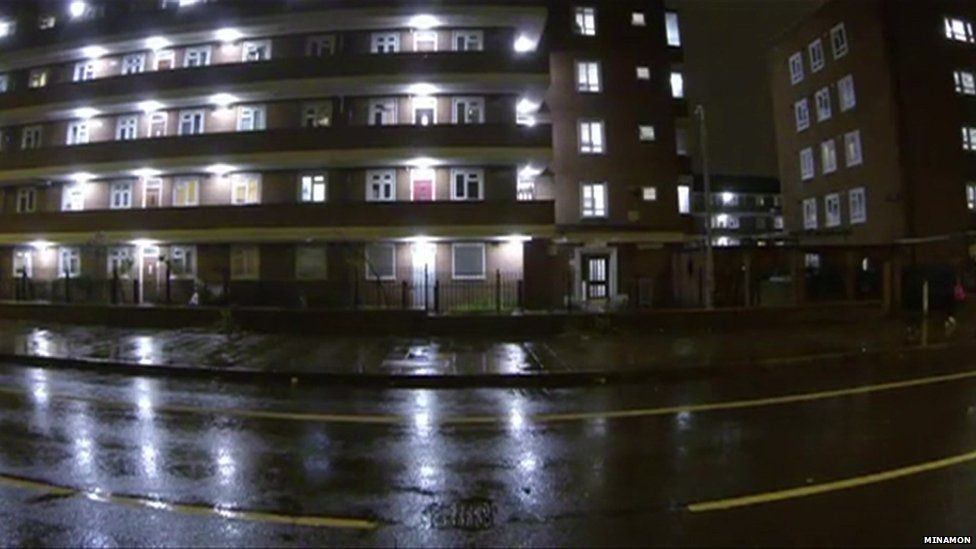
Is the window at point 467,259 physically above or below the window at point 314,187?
below

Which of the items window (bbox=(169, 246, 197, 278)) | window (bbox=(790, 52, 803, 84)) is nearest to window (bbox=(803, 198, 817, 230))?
window (bbox=(790, 52, 803, 84))

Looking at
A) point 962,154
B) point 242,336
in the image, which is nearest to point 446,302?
point 242,336

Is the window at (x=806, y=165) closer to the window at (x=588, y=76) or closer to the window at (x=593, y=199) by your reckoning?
the window at (x=588, y=76)

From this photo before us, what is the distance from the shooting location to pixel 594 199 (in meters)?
28.5

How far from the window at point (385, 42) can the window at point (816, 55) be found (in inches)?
1086

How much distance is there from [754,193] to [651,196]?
52.7m

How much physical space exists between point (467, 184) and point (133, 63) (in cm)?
1906

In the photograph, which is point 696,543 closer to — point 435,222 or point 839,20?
point 435,222

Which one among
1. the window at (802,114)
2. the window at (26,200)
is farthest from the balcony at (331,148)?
the window at (802,114)

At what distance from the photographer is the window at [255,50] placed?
96.7 ft

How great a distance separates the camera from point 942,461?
20.6 feet

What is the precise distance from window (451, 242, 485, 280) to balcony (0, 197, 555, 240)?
1.35 metres

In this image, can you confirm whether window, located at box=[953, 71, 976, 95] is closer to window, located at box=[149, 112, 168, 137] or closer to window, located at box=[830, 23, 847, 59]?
window, located at box=[830, 23, 847, 59]

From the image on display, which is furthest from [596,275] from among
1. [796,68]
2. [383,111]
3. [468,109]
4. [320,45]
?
[796,68]
